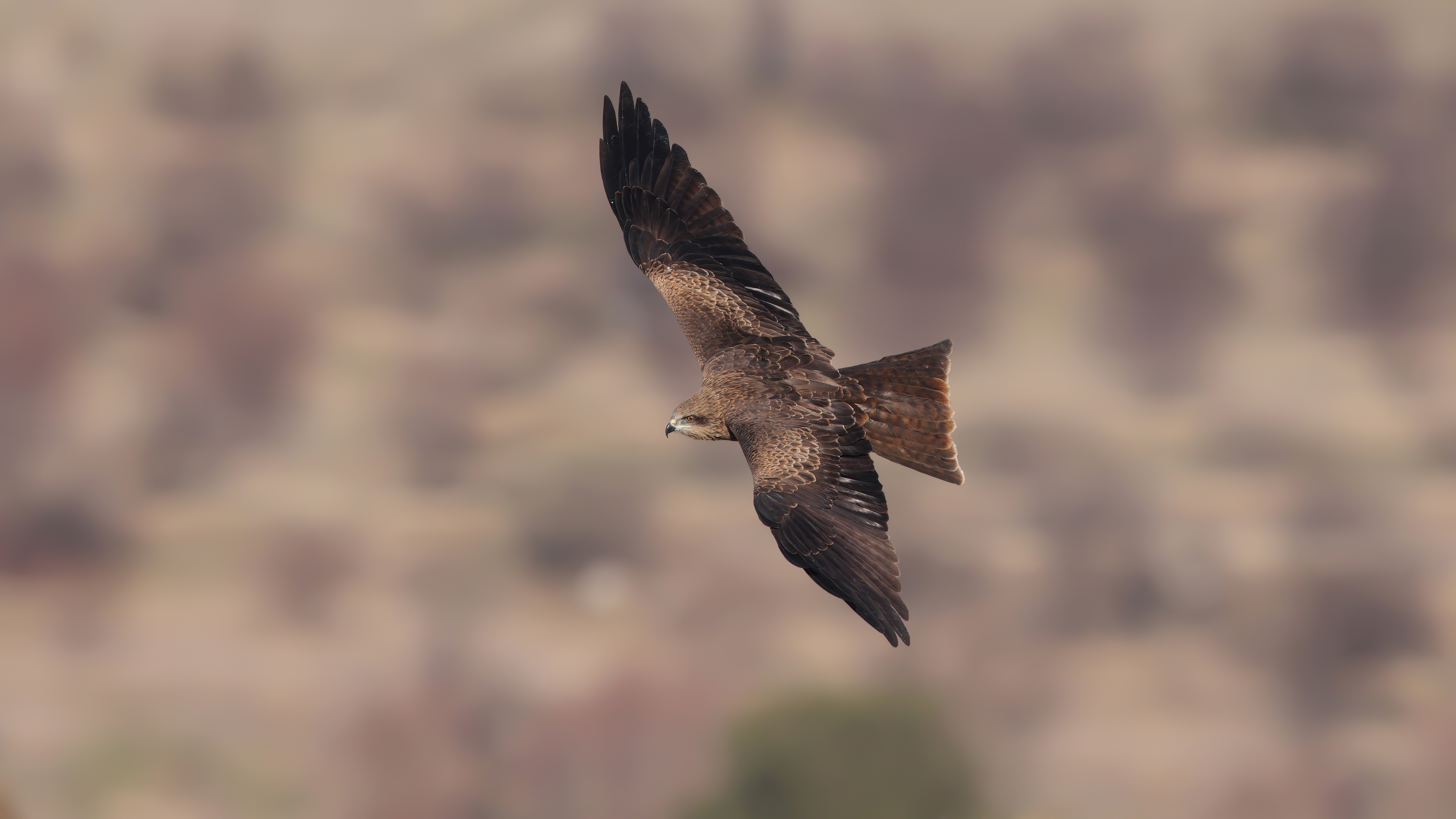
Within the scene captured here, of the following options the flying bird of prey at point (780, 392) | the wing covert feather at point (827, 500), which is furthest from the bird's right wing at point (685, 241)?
the wing covert feather at point (827, 500)

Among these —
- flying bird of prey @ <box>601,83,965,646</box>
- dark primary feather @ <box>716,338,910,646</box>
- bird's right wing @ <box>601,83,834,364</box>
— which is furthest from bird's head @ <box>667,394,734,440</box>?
bird's right wing @ <box>601,83,834,364</box>

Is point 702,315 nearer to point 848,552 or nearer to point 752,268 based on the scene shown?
point 752,268

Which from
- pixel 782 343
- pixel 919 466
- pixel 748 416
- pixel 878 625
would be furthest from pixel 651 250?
pixel 878 625

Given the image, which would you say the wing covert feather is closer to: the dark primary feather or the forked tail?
the dark primary feather

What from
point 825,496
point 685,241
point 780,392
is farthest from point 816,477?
point 685,241

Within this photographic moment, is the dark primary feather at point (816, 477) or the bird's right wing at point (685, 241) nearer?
the dark primary feather at point (816, 477)

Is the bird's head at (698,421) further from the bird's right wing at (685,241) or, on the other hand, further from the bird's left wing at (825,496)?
the bird's right wing at (685,241)
